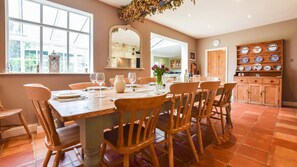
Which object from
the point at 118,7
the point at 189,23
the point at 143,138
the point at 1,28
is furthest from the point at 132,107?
the point at 189,23

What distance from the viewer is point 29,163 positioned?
1605mm

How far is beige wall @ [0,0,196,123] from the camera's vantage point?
7.48 ft

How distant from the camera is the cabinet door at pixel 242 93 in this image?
4930mm

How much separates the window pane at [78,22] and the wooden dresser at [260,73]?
513cm

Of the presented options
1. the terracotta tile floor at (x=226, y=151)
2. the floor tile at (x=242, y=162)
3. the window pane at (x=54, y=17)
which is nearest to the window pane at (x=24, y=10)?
the window pane at (x=54, y=17)

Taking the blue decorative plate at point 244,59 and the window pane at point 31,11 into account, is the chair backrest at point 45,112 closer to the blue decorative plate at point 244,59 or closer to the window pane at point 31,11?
the window pane at point 31,11

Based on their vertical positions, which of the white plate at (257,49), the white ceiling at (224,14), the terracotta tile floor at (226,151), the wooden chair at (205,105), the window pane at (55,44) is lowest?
the terracotta tile floor at (226,151)

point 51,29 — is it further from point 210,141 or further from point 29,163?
point 210,141

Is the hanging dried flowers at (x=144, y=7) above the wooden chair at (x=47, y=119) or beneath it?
above

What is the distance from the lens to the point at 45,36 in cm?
276

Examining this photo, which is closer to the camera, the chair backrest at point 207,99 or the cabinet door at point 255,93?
the chair backrest at point 207,99

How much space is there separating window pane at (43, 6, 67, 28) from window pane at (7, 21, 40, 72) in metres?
0.27

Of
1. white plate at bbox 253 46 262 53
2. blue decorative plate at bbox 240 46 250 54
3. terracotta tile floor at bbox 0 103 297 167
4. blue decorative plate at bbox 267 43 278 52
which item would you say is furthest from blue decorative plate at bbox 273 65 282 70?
terracotta tile floor at bbox 0 103 297 167

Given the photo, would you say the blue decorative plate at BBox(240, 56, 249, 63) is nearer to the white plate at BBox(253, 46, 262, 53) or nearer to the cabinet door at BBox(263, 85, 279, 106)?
the white plate at BBox(253, 46, 262, 53)
